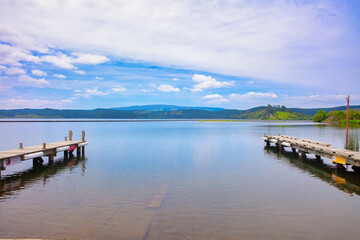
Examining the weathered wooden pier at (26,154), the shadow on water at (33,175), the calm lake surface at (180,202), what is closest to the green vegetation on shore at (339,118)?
the calm lake surface at (180,202)

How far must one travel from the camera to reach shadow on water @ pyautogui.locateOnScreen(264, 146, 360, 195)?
17195 mm

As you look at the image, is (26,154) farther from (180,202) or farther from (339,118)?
(339,118)

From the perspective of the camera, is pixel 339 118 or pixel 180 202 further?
pixel 339 118

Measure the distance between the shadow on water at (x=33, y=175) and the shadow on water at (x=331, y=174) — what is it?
18768 millimetres

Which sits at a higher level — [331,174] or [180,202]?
[180,202]

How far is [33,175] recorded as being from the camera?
2050 centimetres

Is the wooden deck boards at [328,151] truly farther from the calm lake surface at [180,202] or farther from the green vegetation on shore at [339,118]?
the green vegetation on shore at [339,118]

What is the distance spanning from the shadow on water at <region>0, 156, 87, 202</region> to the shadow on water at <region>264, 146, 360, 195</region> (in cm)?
1877

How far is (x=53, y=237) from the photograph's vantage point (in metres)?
9.73

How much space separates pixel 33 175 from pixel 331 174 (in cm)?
2298

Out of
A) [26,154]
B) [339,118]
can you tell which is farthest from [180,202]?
[339,118]

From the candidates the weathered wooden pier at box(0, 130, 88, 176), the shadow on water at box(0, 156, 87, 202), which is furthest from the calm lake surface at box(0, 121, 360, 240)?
the weathered wooden pier at box(0, 130, 88, 176)

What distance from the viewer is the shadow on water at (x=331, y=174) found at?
1720 cm

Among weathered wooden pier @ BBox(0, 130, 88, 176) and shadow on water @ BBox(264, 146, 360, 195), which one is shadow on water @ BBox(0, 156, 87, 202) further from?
shadow on water @ BBox(264, 146, 360, 195)
